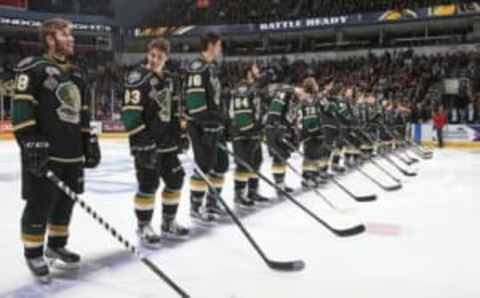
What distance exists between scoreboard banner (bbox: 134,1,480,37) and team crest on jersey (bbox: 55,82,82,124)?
13.9 m

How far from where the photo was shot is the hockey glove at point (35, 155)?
9.96 ft

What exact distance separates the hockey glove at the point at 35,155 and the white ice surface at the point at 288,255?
23.4 inches

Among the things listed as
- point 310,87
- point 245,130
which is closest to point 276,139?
point 245,130

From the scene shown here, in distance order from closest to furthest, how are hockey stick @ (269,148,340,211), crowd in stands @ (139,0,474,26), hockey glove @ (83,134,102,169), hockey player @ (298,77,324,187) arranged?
hockey glove @ (83,134,102,169)
hockey stick @ (269,148,340,211)
hockey player @ (298,77,324,187)
crowd in stands @ (139,0,474,26)

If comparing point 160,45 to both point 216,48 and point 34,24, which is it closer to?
point 216,48

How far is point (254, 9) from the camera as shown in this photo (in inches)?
870

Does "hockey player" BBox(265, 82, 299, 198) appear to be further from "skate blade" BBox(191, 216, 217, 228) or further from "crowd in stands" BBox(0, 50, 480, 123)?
"crowd in stands" BBox(0, 50, 480, 123)

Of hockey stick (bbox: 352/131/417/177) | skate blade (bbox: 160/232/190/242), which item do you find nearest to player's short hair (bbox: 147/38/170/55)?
skate blade (bbox: 160/232/190/242)

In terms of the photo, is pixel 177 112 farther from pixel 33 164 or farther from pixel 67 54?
pixel 33 164

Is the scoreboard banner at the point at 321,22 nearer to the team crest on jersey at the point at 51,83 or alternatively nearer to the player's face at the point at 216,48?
the player's face at the point at 216,48

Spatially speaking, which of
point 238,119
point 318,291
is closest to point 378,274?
point 318,291

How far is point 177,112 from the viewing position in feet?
13.5

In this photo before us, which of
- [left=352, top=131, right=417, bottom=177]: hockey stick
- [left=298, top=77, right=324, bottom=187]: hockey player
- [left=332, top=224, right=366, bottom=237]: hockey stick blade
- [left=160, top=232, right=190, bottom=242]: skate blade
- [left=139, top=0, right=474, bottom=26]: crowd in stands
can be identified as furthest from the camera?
[left=139, top=0, right=474, bottom=26]: crowd in stands

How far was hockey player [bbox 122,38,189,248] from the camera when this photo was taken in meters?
3.80
